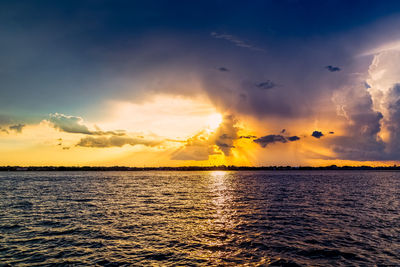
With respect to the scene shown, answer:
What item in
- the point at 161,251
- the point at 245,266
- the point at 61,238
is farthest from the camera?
the point at 61,238

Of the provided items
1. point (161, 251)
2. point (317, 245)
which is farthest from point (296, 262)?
point (161, 251)

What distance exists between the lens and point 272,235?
1104 inches

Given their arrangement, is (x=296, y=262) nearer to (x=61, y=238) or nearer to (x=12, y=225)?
(x=61, y=238)

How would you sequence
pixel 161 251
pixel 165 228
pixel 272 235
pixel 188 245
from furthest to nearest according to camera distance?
pixel 165 228
pixel 272 235
pixel 188 245
pixel 161 251

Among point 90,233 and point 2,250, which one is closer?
point 2,250

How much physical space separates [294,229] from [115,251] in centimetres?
2079

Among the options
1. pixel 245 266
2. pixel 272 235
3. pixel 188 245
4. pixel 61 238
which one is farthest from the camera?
pixel 272 235

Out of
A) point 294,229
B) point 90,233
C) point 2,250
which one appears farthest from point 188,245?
point 2,250

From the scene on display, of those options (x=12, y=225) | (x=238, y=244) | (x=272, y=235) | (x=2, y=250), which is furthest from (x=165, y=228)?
(x=12, y=225)

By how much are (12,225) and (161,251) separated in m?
22.4

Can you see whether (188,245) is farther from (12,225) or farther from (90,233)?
(12,225)

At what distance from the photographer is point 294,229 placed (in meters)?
30.7

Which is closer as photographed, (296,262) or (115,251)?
(296,262)

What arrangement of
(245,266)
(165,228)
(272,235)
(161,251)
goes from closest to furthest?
(245,266), (161,251), (272,235), (165,228)
